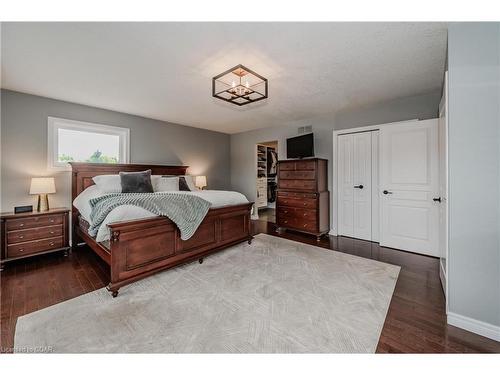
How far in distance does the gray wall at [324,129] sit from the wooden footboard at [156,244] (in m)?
2.50

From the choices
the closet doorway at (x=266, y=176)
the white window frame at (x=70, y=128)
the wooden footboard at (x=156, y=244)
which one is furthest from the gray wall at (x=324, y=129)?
the white window frame at (x=70, y=128)

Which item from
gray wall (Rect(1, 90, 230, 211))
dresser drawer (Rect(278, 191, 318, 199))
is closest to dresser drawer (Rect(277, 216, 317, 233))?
dresser drawer (Rect(278, 191, 318, 199))

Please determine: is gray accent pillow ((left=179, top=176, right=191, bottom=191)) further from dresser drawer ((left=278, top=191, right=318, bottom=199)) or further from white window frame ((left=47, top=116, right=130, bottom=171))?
dresser drawer ((left=278, top=191, right=318, bottom=199))

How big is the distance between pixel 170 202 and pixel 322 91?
2.70 m

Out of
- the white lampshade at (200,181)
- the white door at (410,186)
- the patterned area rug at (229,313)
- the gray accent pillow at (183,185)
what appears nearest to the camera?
the patterned area rug at (229,313)

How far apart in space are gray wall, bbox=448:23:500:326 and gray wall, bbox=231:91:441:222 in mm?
2068

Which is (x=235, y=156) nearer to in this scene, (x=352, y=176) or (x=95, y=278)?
(x=352, y=176)

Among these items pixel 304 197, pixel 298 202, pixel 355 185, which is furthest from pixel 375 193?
pixel 298 202

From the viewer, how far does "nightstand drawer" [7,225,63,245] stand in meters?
2.84

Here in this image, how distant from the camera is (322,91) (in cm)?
328

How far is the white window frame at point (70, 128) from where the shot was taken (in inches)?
139

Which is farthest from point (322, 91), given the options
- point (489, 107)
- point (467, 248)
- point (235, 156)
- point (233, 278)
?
point (235, 156)

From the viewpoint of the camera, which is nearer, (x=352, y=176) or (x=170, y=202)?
(x=170, y=202)

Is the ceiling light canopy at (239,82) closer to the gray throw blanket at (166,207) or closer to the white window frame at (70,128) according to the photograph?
the gray throw blanket at (166,207)
